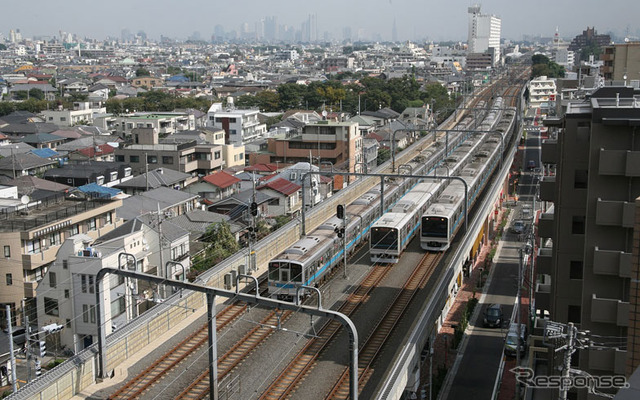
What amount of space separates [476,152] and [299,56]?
396 feet

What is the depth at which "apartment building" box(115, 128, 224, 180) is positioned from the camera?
25.0 metres

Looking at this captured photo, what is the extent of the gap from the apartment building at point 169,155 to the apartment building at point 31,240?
29.5 feet

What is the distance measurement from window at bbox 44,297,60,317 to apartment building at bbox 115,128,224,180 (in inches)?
480

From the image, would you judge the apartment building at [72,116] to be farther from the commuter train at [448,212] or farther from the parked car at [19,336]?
the parked car at [19,336]

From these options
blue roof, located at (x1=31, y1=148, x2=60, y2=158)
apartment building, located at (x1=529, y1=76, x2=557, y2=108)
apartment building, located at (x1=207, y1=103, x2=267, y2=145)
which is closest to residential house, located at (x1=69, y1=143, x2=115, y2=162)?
blue roof, located at (x1=31, y1=148, x2=60, y2=158)

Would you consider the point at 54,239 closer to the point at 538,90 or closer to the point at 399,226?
the point at 399,226

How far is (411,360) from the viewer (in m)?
9.05

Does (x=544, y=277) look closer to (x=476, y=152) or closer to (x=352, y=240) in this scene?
(x=352, y=240)

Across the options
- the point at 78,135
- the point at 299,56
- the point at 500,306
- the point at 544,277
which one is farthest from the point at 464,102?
the point at 299,56

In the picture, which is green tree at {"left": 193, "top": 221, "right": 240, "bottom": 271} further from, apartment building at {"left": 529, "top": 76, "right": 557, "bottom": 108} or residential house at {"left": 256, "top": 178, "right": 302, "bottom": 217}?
apartment building at {"left": 529, "top": 76, "right": 557, "bottom": 108}

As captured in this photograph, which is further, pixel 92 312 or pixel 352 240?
pixel 352 240

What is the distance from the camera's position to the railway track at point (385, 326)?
8.86 metres

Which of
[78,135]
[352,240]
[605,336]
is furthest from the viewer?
[78,135]

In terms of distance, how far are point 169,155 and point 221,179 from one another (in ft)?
10.4
